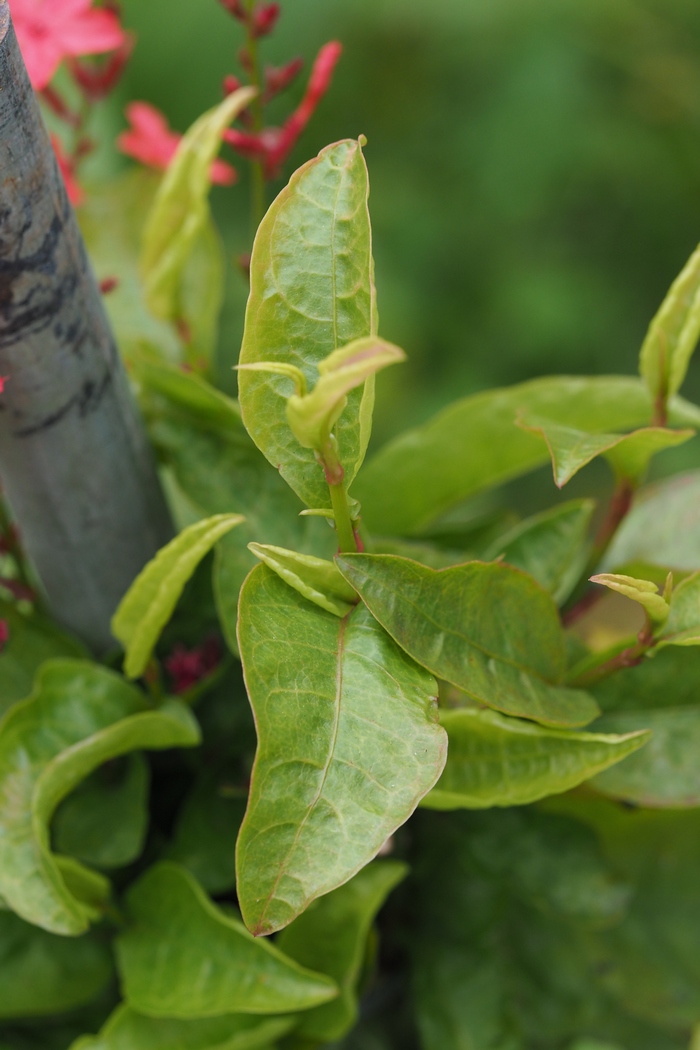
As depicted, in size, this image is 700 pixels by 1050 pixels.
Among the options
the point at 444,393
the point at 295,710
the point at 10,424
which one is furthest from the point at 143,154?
the point at 444,393

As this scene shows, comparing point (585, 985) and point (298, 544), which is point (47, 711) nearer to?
point (298, 544)

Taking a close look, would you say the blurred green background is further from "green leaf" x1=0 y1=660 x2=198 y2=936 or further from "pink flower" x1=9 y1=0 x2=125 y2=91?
"green leaf" x1=0 y1=660 x2=198 y2=936

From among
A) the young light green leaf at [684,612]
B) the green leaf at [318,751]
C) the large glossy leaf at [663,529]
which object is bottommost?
the large glossy leaf at [663,529]

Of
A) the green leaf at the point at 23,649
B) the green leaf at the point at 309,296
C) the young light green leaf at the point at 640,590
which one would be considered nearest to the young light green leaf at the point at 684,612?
the young light green leaf at the point at 640,590

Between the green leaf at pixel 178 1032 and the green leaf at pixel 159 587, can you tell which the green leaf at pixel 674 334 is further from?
the green leaf at pixel 178 1032

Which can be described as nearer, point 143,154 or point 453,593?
point 453,593

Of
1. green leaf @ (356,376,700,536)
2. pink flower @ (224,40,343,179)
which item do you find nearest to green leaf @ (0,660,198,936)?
green leaf @ (356,376,700,536)
